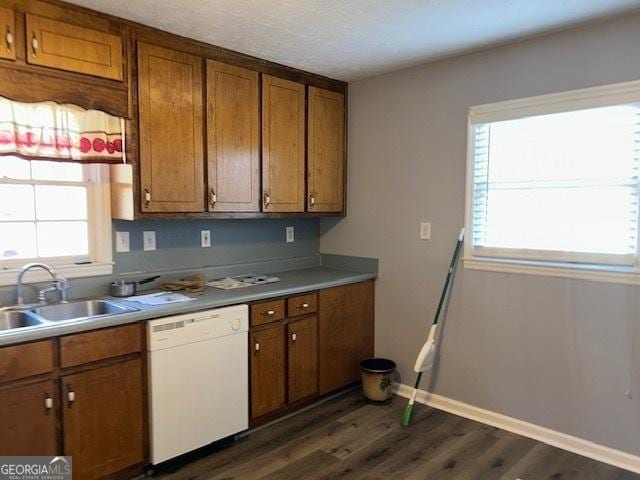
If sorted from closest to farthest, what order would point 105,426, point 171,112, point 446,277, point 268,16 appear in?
1. point 105,426
2. point 268,16
3. point 171,112
4. point 446,277

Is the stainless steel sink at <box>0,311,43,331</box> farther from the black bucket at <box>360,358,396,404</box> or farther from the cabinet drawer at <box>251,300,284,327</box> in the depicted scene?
the black bucket at <box>360,358,396,404</box>

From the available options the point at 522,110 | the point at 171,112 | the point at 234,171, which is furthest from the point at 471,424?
the point at 171,112

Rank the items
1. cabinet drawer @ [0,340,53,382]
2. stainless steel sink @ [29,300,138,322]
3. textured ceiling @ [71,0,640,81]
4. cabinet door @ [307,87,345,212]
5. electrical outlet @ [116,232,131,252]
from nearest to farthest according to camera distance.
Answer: cabinet drawer @ [0,340,53,382]
textured ceiling @ [71,0,640,81]
stainless steel sink @ [29,300,138,322]
electrical outlet @ [116,232,131,252]
cabinet door @ [307,87,345,212]

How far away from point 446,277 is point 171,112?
78.7 inches

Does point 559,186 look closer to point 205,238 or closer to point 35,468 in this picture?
point 205,238

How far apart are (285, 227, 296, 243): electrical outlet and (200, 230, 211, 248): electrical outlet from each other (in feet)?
2.33

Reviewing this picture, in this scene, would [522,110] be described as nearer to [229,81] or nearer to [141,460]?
[229,81]

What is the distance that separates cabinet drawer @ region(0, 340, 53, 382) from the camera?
6.09 ft

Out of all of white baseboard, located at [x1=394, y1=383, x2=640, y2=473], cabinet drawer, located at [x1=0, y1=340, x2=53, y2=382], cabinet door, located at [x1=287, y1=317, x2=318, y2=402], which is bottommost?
white baseboard, located at [x1=394, y1=383, x2=640, y2=473]

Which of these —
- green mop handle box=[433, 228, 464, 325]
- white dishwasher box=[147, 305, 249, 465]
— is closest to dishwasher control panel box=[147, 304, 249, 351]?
white dishwasher box=[147, 305, 249, 465]

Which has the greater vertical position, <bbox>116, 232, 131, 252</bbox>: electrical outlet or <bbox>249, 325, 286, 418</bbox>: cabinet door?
<bbox>116, 232, 131, 252</bbox>: electrical outlet

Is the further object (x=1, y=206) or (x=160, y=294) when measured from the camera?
(x=160, y=294)

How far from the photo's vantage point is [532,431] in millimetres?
2781

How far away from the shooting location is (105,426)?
7.14 ft
